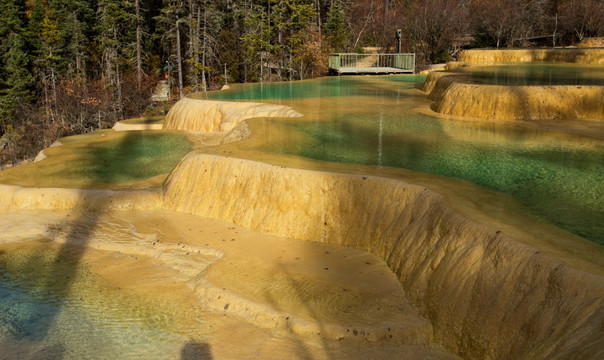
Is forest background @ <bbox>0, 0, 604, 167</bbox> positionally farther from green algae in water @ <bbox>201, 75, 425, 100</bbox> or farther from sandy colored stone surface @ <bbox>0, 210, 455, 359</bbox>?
sandy colored stone surface @ <bbox>0, 210, 455, 359</bbox>

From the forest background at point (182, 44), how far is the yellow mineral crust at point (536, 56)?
Result: 580 centimetres

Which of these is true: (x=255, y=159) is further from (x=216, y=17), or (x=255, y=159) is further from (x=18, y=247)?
(x=216, y=17)

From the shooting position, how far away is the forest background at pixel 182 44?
115ft

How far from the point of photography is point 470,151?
12352 mm

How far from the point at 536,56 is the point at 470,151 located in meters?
21.1

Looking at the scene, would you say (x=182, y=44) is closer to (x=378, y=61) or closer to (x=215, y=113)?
(x=378, y=61)

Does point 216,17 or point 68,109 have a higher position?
point 216,17

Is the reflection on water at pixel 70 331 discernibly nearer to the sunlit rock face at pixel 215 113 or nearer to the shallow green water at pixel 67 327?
the shallow green water at pixel 67 327

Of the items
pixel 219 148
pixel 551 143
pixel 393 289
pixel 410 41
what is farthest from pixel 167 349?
pixel 410 41

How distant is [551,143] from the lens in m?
13.1

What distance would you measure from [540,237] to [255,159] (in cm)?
612

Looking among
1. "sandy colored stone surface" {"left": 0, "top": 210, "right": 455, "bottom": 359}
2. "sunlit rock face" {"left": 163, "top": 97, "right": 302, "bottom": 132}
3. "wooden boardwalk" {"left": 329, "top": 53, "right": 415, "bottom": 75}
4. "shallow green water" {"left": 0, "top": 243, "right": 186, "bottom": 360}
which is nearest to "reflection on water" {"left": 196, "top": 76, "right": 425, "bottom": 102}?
"sunlit rock face" {"left": 163, "top": 97, "right": 302, "bottom": 132}

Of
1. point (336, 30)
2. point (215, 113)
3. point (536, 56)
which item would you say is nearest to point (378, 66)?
point (336, 30)

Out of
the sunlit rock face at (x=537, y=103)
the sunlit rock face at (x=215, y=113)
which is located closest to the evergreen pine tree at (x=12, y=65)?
the sunlit rock face at (x=215, y=113)
